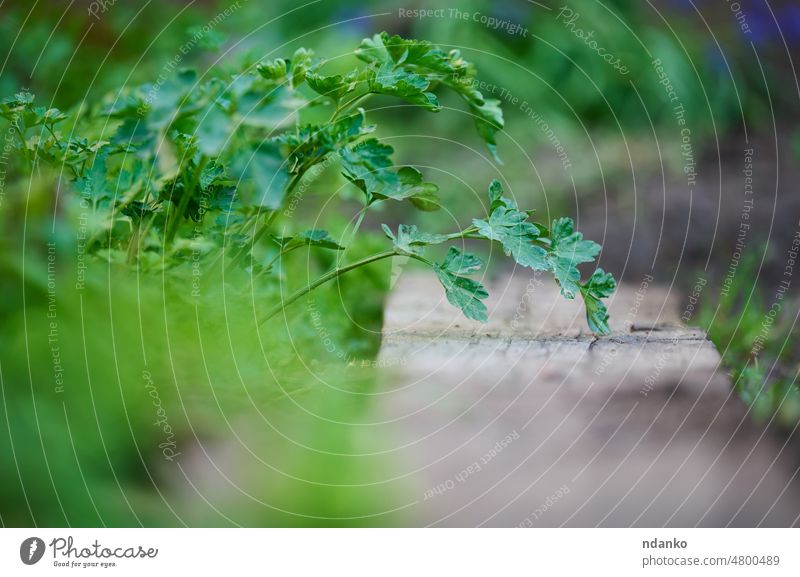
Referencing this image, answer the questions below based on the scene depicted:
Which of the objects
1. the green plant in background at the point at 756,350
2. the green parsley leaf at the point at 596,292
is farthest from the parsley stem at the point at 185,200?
the green plant in background at the point at 756,350

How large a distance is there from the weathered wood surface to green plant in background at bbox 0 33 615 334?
0.56ft

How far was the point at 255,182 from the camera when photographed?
63cm

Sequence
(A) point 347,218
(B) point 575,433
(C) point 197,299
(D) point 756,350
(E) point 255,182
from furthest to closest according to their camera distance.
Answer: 1. (A) point 347,218
2. (D) point 756,350
3. (B) point 575,433
4. (C) point 197,299
5. (E) point 255,182

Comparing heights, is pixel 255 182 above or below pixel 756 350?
above

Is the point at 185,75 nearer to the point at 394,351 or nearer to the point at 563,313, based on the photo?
the point at 394,351

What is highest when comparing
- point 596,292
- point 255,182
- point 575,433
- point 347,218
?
point 347,218

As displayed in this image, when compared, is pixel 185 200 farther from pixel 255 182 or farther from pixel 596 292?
pixel 596 292

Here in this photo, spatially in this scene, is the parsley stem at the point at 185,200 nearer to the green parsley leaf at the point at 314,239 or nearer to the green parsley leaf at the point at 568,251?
the green parsley leaf at the point at 314,239

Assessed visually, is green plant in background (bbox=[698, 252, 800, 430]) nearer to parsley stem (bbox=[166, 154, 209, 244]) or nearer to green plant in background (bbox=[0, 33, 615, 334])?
green plant in background (bbox=[0, 33, 615, 334])

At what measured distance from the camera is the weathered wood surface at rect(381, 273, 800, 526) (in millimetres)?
821

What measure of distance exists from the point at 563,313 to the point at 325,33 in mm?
1098

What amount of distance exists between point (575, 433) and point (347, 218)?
29.6 inches

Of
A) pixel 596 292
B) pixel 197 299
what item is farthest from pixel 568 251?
pixel 197 299

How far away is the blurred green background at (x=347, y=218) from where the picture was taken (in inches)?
19.0
